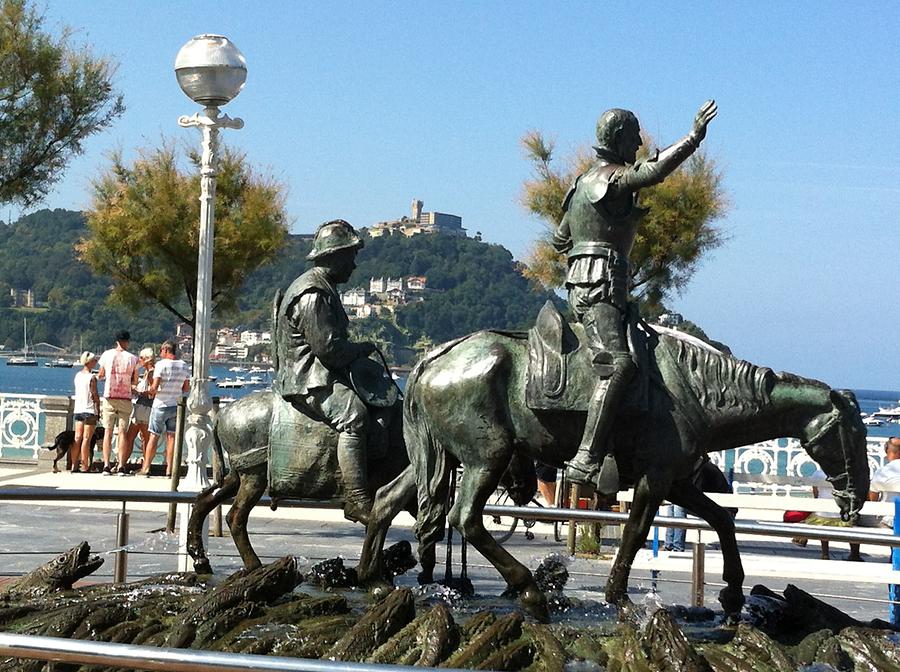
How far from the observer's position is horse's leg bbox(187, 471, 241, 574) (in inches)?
368

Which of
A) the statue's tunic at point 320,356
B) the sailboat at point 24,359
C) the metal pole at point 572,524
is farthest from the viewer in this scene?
the sailboat at point 24,359

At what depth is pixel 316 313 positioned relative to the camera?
28.8 ft

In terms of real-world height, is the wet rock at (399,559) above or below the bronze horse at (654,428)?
below

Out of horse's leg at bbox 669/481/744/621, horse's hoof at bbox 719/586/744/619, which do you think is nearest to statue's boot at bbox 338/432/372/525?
horse's leg at bbox 669/481/744/621

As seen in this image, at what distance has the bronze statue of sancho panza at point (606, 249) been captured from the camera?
7227 millimetres

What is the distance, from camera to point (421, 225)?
343 ft

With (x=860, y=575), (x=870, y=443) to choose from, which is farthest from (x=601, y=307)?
(x=870, y=443)

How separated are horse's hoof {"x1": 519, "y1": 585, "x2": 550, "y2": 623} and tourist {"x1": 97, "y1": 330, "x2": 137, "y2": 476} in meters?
12.6

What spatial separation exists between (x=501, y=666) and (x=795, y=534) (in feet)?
6.91

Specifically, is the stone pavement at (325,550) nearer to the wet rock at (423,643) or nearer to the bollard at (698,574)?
the bollard at (698,574)

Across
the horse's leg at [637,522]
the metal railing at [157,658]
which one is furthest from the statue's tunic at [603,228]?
the metal railing at [157,658]

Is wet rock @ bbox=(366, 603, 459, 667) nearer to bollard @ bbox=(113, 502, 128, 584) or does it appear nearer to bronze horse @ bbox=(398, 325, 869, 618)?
bronze horse @ bbox=(398, 325, 869, 618)

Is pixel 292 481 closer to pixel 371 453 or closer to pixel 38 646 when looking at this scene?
pixel 371 453

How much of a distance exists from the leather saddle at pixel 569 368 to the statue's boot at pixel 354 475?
5.36ft
